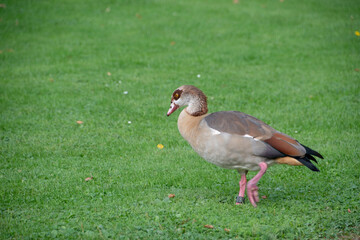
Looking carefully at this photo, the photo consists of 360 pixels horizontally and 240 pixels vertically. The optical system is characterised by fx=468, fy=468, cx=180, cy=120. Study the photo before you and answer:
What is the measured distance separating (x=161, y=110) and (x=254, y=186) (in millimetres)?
4059

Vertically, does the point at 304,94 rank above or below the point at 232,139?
below

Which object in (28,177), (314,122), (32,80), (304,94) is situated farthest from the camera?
(32,80)

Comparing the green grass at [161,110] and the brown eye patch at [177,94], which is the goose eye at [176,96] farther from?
the green grass at [161,110]

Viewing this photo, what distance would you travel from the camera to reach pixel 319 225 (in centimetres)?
553

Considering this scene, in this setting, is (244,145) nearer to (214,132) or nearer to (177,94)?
(214,132)

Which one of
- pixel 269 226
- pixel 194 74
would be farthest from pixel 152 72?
pixel 269 226

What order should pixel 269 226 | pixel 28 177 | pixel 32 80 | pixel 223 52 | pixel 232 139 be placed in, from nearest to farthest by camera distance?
pixel 269 226, pixel 232 139, pixel 28 177, pixel 32 80, pixel 223 52

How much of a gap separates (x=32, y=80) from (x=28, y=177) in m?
4.87

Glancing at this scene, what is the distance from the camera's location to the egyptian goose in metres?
5.78

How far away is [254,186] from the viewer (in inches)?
234

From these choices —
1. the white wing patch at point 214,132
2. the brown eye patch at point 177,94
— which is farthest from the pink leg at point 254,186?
the brown eye patch at point 177,94

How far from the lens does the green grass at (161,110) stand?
5699 mm

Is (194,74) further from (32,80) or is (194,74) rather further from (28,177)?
(28,177)

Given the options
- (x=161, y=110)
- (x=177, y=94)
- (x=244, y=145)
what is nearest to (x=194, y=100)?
(x=177, y=94)
